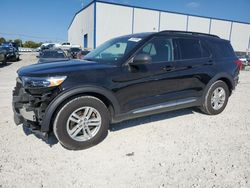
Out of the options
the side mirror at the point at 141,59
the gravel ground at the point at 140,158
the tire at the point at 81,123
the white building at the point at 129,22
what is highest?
the white building at the point at 129,22

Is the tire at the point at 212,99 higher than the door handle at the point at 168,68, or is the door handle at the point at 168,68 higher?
the door handle at the point at 168,68

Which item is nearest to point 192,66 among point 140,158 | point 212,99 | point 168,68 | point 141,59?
point 168,68

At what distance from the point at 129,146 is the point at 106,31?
27.7 meters

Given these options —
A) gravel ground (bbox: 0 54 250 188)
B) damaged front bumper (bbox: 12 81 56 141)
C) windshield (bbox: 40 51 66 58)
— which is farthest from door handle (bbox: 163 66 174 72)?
windshield (bbox: 40 51 66 58)

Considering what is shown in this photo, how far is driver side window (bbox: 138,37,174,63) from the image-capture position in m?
3.69

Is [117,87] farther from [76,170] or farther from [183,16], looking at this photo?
[183,16]

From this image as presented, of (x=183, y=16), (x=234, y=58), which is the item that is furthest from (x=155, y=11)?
(x=234, y=58)

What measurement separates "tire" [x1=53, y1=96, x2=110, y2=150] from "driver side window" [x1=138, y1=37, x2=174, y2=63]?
126 cm

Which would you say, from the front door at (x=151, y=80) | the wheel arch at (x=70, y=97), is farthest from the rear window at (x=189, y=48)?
the wheel arch at (x=70, y=97)

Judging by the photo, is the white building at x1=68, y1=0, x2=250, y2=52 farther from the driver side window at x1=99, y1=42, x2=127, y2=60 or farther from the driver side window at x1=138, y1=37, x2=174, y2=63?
the driver side window at x1=138, y1=37, x2=174, y2=63

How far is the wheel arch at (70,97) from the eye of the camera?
9.41ft

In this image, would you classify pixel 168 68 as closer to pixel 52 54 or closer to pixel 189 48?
pixel 189 48

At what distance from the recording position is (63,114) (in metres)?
2.96

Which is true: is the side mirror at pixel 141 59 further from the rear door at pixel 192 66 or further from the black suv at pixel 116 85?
the rear door at pixel 192 66
